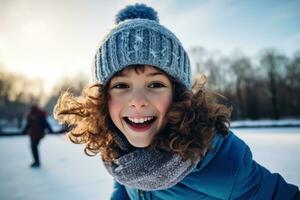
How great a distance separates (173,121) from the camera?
1.86m

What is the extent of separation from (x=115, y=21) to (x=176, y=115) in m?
0.89

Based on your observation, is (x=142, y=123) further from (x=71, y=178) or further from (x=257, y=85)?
(x=257, y=85)

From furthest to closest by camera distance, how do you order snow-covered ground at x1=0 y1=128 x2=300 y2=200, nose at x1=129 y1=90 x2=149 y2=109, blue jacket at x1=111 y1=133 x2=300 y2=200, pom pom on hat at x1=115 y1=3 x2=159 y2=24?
snow-covered ground at x1=0 y1=128 x2=300 y2=200 < pom pom on hat at x1=115 y1=3 x2=159 y2=24 < nose at x1=129 y1=90 x2=149 y2=109 < blue jacket at x1=111 y1=133 x2=300 y2=200

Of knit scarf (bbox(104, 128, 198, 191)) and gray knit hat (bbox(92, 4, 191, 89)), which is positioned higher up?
gray knit hat (bbox(92, 4, 191, 89))

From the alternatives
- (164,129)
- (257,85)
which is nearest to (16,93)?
(257,85)

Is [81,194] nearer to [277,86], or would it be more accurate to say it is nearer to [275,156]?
[275,156]

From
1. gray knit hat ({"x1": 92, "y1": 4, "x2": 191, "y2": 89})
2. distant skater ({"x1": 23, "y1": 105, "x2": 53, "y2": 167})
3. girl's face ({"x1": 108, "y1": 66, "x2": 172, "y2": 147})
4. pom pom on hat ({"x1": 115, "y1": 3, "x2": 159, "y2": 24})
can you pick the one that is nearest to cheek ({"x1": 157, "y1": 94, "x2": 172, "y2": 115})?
girl's face ({"x1": 108, "y1": 66, "x2": 172, "y2": 147})

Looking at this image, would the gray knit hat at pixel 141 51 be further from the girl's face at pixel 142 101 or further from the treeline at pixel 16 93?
the treeline at pixel 16 93

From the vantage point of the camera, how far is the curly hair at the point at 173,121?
182cm

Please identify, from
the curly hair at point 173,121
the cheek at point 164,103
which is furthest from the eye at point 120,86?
the cheek at point 164,103

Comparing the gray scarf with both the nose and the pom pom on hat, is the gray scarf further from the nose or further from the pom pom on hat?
the pom pom on hat

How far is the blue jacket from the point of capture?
5.24ft

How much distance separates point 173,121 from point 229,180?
50 cm

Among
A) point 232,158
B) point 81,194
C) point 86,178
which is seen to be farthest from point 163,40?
point 86,178
